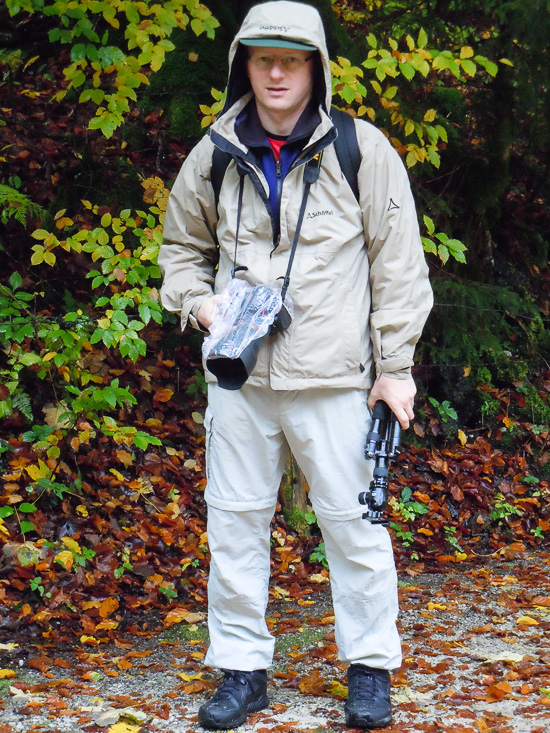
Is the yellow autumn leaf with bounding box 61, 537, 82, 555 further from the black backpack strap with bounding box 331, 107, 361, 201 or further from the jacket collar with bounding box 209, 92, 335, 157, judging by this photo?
the black backpack strap with bounding box 331, 107, 361, 201

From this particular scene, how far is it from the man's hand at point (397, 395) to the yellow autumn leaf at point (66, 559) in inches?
90.4

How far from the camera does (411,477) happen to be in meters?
6.39

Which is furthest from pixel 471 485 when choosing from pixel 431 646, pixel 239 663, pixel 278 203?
pixel 278 203

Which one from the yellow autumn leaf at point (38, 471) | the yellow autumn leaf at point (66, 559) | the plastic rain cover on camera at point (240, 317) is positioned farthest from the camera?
the yellow autumn leaf at point (38, 471)

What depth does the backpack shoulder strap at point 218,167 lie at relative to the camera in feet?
10.1

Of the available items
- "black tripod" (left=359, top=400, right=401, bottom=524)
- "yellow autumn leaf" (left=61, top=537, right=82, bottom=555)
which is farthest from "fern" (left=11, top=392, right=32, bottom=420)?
"black tripod" (left=359, top=400, right=401, bottom=524)

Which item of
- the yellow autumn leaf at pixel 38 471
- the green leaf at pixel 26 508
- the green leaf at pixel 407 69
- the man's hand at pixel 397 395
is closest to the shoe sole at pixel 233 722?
the man's hand at pixel 397 395

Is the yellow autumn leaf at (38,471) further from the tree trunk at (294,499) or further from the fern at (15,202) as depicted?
the tree trunk at (294,499)

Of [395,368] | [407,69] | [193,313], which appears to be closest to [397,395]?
[395,368]

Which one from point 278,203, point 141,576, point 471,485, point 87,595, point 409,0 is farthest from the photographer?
point 471,485

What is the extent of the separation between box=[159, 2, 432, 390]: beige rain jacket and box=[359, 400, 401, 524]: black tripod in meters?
0.15

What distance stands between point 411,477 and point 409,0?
347 cm

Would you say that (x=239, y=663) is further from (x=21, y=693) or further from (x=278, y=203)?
(x=278, y=203)

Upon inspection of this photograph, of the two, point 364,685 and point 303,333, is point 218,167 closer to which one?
point 303,333
